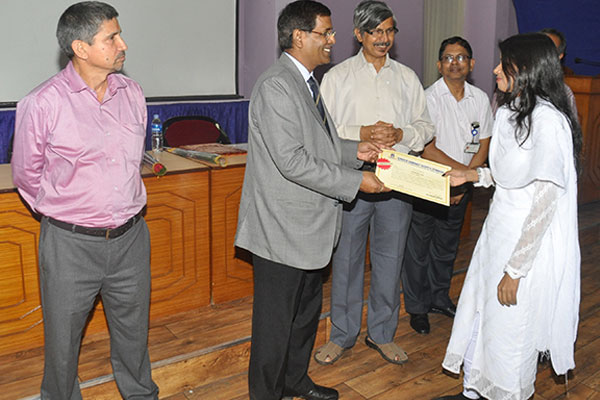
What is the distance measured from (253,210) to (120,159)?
A: 52 cm

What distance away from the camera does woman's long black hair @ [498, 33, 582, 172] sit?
6.71 ft

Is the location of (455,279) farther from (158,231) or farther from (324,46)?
(324,46)

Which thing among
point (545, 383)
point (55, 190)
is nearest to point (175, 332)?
point (55, 190)

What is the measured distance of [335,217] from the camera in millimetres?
2340

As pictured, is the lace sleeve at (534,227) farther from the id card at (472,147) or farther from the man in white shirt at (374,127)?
the id card at (472,147)

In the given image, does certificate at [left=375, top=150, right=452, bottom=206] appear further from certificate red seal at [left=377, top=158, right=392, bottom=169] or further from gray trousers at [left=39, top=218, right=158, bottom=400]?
gray trousers at [left=39, top=218, right=158, bottom=400]

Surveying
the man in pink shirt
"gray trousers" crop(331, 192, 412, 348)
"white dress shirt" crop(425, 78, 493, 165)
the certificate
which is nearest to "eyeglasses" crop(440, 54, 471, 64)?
"white dress shirt" crop(425, 78, 493, 165)

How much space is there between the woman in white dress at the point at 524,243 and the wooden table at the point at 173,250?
4.34 feet

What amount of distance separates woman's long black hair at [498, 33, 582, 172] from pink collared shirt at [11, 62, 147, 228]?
1375mm

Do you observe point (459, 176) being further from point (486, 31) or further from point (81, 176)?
point (486, 31)

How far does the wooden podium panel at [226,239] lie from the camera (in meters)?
3.21

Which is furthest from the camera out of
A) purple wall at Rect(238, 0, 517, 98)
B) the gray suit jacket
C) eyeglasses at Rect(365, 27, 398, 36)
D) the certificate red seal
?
purple wall at Rect(238, 0, 517, 98)

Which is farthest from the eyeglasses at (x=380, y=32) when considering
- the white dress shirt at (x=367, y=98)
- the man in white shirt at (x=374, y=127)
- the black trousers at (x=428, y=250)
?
the black trousers at (x=428, y=250)

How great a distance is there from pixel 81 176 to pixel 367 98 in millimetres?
1369
